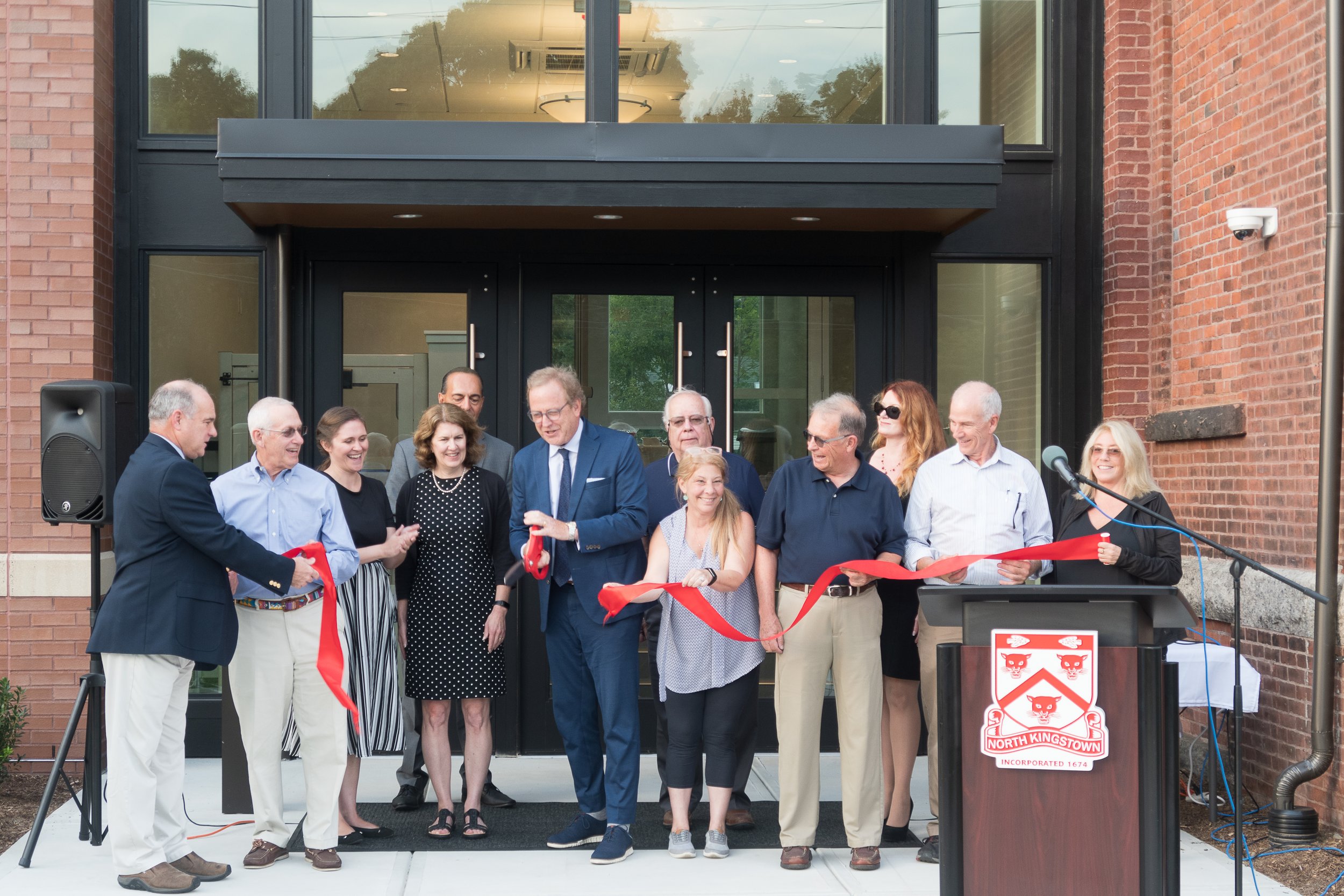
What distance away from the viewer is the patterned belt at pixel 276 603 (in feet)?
17.3

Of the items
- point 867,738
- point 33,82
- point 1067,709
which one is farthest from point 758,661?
point 33,82

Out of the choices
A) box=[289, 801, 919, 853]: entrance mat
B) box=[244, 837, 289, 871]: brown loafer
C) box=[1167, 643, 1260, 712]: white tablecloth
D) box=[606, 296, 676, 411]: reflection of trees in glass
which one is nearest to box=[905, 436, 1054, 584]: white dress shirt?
box=[1167, 643, 1260, 712]: white tablecloth

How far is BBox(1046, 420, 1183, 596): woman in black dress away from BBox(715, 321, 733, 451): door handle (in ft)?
8.65

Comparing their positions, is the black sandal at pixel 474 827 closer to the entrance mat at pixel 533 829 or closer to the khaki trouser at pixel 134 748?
the entrance mat at pixel 533 829

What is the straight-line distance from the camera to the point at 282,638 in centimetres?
529

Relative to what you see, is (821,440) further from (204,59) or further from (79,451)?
(204,59)

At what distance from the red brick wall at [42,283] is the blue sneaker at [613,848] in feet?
11.7

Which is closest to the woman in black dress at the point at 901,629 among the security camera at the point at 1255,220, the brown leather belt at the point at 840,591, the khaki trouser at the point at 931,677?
the khaki trouser at the point at 931,677

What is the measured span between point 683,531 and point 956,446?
50.0 inches

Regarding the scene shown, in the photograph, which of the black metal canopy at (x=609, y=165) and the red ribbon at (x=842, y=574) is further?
the black metal canopy at (x=609, y=165)

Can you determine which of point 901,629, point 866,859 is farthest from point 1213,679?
point 866,859

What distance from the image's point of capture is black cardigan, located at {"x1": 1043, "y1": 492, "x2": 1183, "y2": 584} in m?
5.50

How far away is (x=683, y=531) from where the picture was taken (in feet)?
17.9

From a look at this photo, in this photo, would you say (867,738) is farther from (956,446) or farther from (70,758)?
(70,758)
